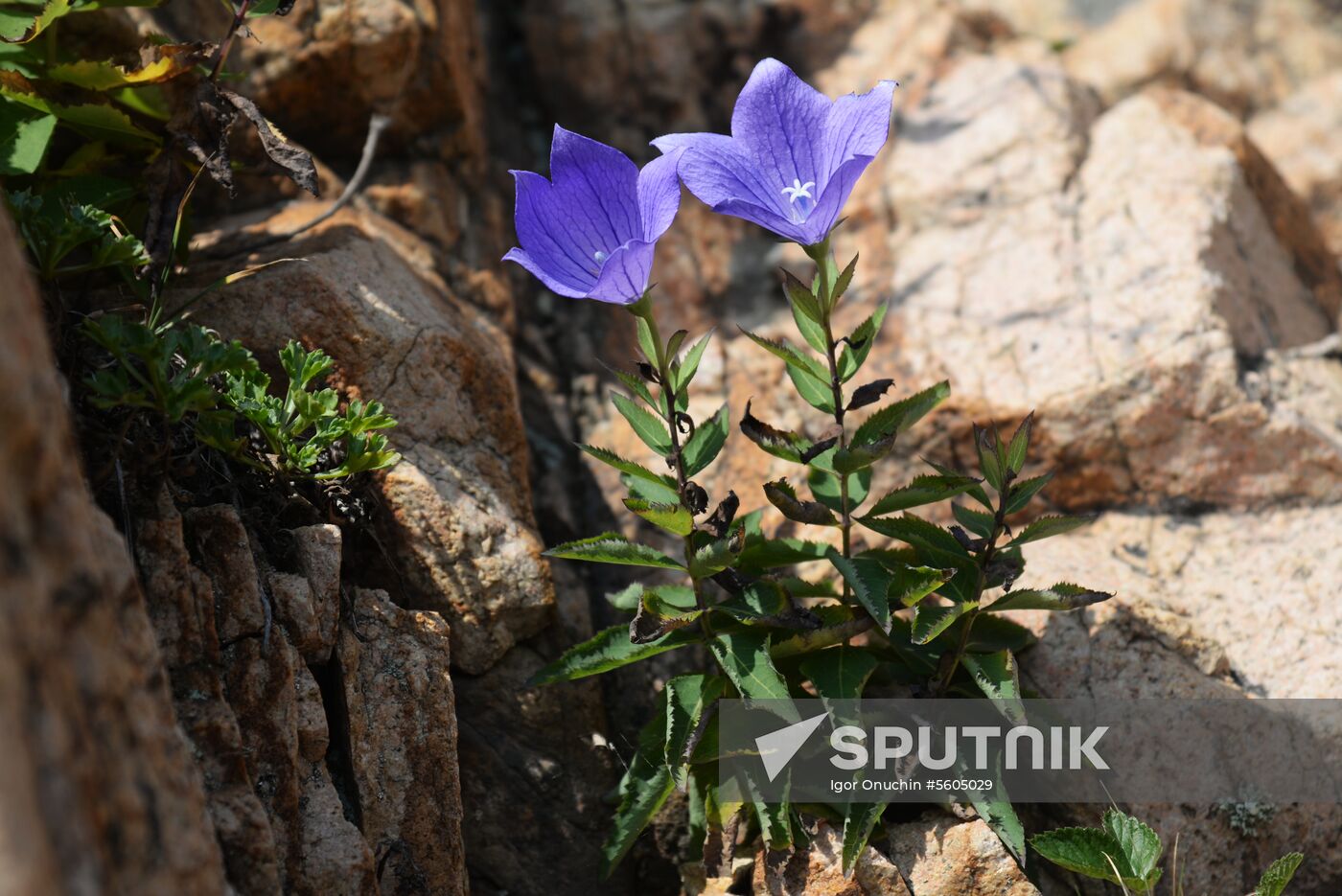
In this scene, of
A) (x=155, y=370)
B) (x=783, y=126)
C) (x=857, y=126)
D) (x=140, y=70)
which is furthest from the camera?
(x=140, y=70)

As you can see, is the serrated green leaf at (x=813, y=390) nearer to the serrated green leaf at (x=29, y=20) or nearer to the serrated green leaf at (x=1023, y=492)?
the serrated green leaf at (x=1023, y=492)

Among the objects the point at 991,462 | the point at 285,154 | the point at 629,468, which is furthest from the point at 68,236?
the point at 991,462

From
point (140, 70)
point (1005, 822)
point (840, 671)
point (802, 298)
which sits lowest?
point (1005, 822)

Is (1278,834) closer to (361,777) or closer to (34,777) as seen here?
(361,777)

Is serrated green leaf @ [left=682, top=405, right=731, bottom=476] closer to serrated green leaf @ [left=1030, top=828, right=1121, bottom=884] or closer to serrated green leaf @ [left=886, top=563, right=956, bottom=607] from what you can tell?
serrated green leaf @ [left=886, top=563, right=956, bottom=607]

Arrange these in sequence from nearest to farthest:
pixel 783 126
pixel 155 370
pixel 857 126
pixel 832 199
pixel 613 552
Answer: pixel 155 370, pixel 832 199, pixel 857 126, pixel 783 126, pixel 613 552

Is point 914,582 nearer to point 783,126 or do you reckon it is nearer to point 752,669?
point 752,669

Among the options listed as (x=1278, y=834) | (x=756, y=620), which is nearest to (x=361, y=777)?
(x=756, y=620)
